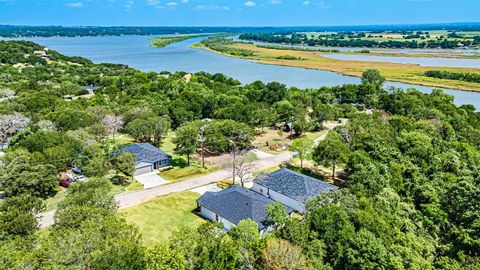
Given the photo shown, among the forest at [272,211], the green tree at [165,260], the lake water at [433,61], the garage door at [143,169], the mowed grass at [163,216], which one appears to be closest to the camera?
the green tree at [165,260]

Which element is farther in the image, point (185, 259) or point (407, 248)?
point (407, 248)

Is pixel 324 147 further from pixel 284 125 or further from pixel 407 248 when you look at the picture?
pixel 284 125

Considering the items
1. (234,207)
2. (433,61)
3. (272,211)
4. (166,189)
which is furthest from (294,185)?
(433,61)

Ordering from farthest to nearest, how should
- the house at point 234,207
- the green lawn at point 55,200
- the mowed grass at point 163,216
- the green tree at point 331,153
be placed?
1. the green tree at point 331,153
2. the green lawn at point 55,200
3. the house at point 234,207
4. the mowed grass at point 163,216

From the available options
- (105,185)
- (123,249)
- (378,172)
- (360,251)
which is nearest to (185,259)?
(123,249)

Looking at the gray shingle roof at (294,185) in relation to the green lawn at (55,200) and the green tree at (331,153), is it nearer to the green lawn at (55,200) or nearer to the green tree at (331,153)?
the green tree at (331,153)

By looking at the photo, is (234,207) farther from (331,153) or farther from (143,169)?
(143,169)

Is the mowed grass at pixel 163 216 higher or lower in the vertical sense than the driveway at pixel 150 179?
higher

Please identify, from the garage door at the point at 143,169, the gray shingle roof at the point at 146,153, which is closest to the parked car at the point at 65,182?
the garage door at the point at 143,169
